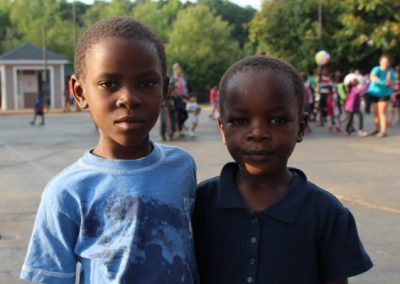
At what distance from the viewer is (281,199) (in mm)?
1888

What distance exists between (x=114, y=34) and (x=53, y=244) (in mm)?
662

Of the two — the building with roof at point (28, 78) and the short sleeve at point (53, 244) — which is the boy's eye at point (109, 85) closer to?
the short sleeve at point (53, 244)

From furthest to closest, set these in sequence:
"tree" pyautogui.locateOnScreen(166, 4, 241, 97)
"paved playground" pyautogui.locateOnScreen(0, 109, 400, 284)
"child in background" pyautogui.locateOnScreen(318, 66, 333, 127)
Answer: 1. "tree" pyautogui.locateOnScreen(166, 4, 241, 97)
2. "child in background" pyautogui.locateOnScreen(318, 66, 333, 127)
3. "paved playground" pyautogui.locateOnScreen(0, 109, 400, 284)

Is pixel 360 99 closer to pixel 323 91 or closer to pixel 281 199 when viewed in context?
pixel 323 91

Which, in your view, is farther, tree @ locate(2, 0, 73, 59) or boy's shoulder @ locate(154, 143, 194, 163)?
tree @ locate(2, 0, 73, 59)

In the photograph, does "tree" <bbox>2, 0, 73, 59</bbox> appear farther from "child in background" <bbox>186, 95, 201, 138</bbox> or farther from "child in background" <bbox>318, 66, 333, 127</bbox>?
"child in background" <bbox>318, 66, 333, 127</bbox>

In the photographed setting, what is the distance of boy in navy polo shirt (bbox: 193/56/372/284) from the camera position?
1.85m

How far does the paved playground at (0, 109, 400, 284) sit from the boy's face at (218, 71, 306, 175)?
251cm

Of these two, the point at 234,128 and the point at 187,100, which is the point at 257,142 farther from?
the point at 187,100

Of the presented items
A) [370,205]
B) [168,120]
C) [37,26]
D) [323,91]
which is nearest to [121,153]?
[370,205]

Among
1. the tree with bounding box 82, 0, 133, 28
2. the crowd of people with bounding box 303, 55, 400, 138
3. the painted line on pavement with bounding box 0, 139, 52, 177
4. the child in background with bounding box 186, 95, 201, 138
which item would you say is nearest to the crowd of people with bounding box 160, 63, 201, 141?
the child in background with bounding box 186, 95, 201, 138

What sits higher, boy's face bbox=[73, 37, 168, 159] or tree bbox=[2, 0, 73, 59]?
tree bbox=[2, 0, 73, 59]

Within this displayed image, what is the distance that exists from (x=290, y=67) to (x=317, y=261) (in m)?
0.61

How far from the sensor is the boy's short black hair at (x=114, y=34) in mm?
1895
